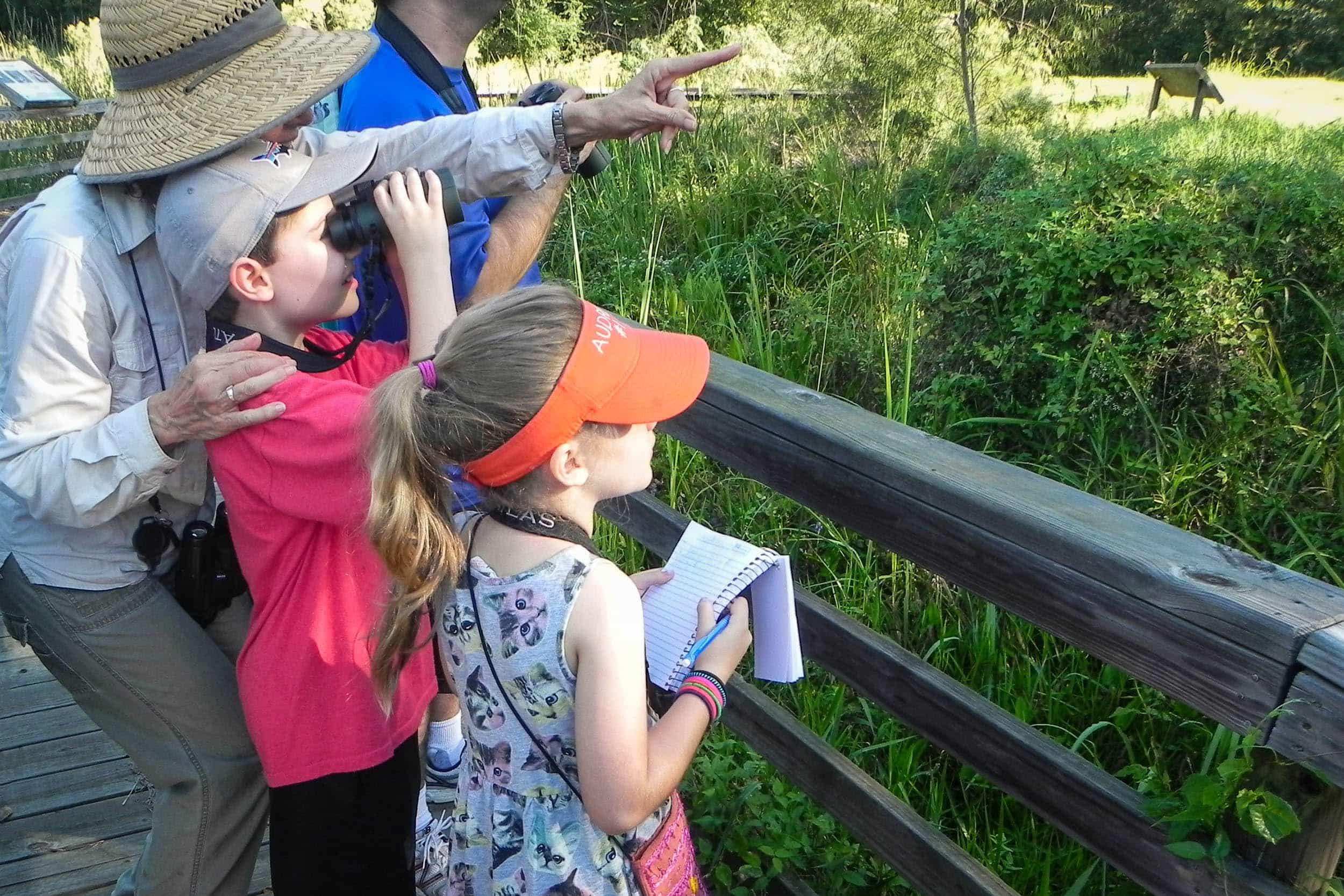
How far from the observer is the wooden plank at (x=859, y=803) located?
6.72 ft

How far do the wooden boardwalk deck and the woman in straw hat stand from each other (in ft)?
3.21

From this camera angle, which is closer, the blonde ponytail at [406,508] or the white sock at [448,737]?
the blonde ponytail at [406,508]

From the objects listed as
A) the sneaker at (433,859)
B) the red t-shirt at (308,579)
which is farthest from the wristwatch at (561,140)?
the sneaker at (433,859)

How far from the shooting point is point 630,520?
3047 millimetres

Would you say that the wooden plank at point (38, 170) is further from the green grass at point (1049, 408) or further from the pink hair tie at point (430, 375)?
the pink hair tie at point (430, 375)

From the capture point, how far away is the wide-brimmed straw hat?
1.74 metres

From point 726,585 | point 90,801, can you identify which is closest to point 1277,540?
point 726,585

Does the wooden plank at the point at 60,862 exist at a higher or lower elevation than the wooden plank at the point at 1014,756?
lower

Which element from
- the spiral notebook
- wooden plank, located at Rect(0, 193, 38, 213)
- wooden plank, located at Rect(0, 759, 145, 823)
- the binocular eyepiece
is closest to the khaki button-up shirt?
the binocular eyepiece

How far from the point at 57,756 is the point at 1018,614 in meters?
2.82

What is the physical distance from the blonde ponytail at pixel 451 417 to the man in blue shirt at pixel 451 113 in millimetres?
650

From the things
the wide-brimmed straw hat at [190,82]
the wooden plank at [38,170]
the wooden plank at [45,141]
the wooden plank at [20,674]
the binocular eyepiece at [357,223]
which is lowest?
the wooden plank at [38,170]

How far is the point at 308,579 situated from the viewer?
183cm

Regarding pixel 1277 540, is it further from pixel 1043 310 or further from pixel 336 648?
pixel 336 648
